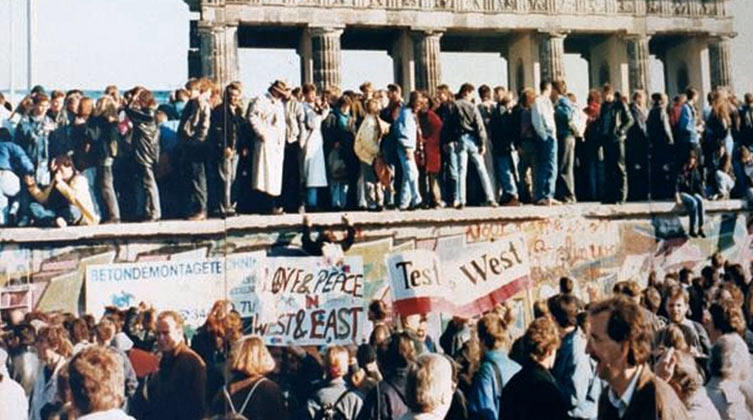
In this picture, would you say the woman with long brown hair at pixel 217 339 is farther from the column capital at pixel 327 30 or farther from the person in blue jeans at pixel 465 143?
the column capital at pixel 327 30

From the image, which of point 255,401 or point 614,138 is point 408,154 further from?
point 255,401

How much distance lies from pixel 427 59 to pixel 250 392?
3.35 m

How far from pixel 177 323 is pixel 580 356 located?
3.13 meters

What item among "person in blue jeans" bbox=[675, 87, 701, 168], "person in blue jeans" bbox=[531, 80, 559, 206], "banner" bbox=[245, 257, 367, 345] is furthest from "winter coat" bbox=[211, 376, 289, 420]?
"person in blue jeans" bbox=[675, 87, 701, 168]

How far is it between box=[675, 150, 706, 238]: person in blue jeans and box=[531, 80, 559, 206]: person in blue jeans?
122 cm

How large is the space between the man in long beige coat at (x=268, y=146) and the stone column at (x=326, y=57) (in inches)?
13.3

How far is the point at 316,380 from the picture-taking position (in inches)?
319

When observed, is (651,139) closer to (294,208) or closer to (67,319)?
(294,208)

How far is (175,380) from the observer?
7879 millimetres

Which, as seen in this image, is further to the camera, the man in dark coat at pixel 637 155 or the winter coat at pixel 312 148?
the man in dark coat at pixel 637 155

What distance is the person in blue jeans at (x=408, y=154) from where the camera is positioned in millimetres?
8617

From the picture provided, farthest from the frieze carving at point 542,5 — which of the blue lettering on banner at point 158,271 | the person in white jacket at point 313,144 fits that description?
the blue lettering on banner at point 158,271

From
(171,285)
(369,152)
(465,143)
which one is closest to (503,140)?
(465,143)

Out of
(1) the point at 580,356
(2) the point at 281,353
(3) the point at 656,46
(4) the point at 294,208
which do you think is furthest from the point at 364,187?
(3) the point at 656,46
